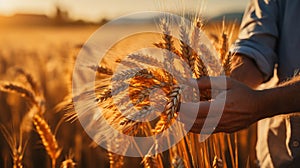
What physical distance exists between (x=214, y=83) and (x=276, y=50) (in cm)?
65

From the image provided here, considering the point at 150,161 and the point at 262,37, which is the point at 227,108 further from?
the point at 262,37

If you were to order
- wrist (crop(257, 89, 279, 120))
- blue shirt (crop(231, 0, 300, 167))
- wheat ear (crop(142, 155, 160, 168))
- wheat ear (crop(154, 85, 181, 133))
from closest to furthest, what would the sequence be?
wheat ear (crop(154, 85, 181, 133)) → wrist (crop(257, 89, 279, 120)) → wheat ear (crop(142, 155, 160, 168)) → blue shirt (crop(231, 0, 300, 167))

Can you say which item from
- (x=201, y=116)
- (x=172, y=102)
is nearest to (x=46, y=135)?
(x=201, y=116)

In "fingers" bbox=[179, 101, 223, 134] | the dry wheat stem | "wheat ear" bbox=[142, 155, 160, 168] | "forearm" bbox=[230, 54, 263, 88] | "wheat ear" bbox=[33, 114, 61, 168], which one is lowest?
"wheat ear" bbox=[142, 155, 160, 168]

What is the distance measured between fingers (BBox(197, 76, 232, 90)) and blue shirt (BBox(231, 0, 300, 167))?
42cm

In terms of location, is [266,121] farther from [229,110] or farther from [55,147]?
[55,147]

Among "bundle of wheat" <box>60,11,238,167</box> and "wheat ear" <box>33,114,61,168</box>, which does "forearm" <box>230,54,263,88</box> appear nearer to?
"bundle of wheat" <box>60,11,238,167</box>

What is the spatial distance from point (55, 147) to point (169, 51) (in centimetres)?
76

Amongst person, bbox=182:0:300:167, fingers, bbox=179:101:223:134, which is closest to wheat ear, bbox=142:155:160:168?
fingers, bbox=179:101:223:134

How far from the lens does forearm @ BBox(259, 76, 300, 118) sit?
5.18 ft

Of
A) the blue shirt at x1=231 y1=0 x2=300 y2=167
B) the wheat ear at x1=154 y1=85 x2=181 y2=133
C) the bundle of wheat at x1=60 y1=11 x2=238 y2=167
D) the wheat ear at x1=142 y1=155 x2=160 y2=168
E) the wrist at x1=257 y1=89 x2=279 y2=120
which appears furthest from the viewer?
the blue shirt at x1=231 y1=0 x2=300 y2=167

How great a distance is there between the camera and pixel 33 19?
1639 inches

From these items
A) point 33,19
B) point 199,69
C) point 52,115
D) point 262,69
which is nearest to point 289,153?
point 262,69

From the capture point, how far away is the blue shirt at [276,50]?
1.92 metres
